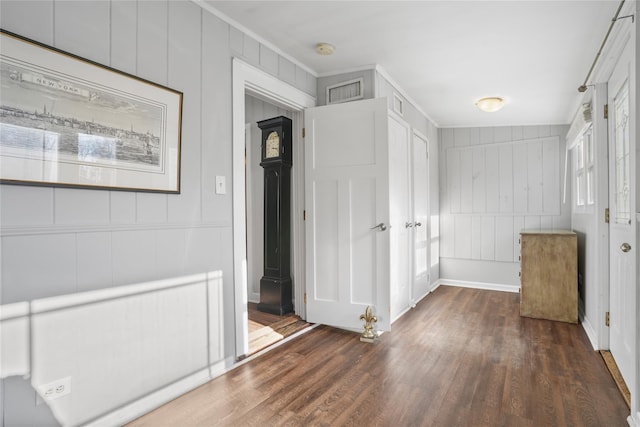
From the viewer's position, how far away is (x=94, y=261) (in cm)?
171

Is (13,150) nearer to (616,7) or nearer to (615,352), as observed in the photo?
(616,7)

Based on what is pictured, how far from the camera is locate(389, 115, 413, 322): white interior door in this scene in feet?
11.4

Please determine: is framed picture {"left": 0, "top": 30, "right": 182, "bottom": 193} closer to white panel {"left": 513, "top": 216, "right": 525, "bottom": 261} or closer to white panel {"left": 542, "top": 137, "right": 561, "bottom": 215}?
white panel {"left": 513, "top": 216, "right": 525, "bottom": 261}

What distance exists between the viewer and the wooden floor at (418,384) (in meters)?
1.87

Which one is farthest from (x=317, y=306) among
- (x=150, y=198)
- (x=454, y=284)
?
(x=454, y=284)

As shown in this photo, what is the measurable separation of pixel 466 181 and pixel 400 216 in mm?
2160

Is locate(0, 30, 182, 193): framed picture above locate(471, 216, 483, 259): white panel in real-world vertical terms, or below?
above

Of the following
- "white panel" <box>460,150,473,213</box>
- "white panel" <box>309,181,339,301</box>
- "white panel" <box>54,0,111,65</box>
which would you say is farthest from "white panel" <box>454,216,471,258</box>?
"white panel" <box>54,0,111,65</box>

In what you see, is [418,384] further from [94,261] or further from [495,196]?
[495,196]

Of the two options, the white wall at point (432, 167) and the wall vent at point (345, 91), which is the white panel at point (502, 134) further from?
the wall vent at point (345, 91)

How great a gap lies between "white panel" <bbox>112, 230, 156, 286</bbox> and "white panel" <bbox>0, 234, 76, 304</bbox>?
195 millimetres

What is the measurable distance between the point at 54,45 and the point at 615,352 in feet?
12.4

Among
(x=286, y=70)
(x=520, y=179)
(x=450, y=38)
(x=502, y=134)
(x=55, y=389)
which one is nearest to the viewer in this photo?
(x=55, y=389)

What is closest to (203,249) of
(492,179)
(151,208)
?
(151,208)
